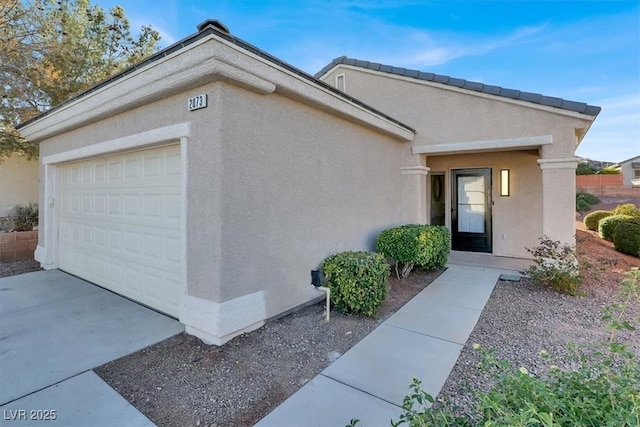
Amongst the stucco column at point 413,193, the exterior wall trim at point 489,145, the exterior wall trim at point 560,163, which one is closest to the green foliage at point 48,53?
the stucco column at point 413,193

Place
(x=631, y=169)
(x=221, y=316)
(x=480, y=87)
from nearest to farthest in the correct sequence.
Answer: (x=221, y=316), (x=480, y=87), (x=631, y=169)

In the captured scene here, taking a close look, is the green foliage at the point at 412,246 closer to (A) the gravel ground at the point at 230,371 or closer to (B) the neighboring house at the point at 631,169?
(A) the gravel ground at the point at 230,371

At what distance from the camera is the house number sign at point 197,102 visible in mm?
3757

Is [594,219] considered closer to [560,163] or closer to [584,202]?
[584,202]

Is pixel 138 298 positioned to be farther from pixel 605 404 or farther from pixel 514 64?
pixel 514 64

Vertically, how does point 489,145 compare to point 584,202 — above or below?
above

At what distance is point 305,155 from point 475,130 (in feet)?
14.9

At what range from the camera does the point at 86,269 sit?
6.29 m

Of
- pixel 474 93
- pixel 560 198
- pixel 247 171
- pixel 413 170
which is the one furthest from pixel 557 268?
pixel 247 171

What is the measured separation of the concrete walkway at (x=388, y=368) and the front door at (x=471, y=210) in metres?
3.97

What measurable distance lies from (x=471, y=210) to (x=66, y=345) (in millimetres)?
9258

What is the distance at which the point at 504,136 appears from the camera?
6.84 meters

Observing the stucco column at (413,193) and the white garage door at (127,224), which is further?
the stucco column at (413,193)

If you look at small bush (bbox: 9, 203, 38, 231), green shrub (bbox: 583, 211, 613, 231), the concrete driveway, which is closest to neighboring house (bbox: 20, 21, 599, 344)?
the concrete driveway
